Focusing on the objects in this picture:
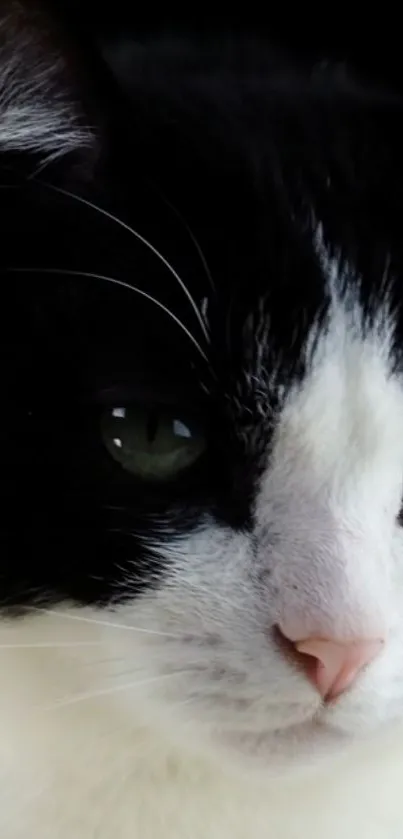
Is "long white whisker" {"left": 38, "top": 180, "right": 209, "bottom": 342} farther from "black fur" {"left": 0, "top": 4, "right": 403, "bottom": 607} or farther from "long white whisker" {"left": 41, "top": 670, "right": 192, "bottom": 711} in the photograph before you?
"long white whisker" {"left": 41, "top": 670, "right": 192, "bottom": 711}

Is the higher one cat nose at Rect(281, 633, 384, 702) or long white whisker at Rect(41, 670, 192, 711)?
cat nose at Rect(281, 633, 384, 702)

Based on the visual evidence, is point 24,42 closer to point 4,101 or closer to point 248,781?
point 4,101

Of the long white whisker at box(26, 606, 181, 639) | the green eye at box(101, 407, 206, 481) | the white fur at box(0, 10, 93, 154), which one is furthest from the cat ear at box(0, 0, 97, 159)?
the long white whisker at box(26, 606, 181, 639)

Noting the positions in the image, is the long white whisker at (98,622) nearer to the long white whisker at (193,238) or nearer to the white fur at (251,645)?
the white fur at (251,645)

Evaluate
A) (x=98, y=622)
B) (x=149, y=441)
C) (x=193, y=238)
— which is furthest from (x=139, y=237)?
(x=98, y=622)

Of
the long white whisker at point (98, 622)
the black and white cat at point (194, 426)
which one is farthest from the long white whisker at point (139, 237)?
the long white whisker at point (98, 622)

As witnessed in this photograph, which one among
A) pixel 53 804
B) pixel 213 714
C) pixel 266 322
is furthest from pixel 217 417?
pixel 53 804

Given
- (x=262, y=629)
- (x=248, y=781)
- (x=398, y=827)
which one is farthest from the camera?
(x=398, y=827)

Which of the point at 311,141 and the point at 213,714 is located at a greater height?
the point at 311,141
